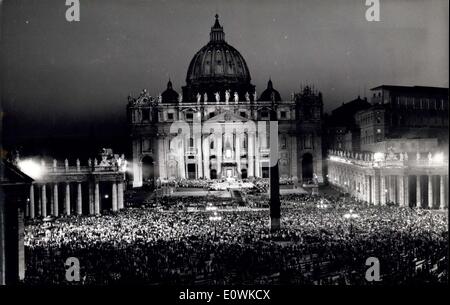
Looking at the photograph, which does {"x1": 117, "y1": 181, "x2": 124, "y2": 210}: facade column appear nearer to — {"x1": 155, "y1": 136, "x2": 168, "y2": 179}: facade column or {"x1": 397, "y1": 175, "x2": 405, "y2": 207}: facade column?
{"x1": 155, "y1": 136, "x2": 168, "y2": 179}: facade column

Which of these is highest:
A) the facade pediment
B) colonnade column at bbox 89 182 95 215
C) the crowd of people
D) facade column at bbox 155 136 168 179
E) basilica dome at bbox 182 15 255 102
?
basilica dome at bbox 182 15 255 102

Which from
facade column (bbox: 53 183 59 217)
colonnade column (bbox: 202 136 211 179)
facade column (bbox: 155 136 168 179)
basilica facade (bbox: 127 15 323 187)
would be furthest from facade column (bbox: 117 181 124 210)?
colonnade column (bbox: 202 136 211 179)

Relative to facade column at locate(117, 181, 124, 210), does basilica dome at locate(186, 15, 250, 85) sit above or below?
above

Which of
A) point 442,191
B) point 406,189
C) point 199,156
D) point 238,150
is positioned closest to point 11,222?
point 442,191

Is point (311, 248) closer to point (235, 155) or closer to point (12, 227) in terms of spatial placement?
point (12, 227)

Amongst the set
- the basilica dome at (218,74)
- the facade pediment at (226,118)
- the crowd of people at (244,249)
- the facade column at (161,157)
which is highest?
the basilica dome at (218,74)

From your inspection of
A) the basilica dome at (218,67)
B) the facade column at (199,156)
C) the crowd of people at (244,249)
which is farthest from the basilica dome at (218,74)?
the crowd of people at (244,249)

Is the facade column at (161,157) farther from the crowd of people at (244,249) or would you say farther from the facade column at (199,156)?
the crowd of people at (244,249)
